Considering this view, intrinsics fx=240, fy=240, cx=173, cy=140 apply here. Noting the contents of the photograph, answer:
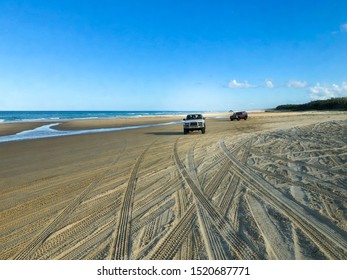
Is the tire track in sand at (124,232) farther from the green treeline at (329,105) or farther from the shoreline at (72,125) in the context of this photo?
the green treeline at (329,105)

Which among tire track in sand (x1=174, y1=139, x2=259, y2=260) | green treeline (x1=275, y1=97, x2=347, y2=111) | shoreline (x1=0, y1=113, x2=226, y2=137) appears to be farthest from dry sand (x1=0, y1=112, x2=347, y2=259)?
green treeline (x1=275, y1=97, x2=347, y2=111)

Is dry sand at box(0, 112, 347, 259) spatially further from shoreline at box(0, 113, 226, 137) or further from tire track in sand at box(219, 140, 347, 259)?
shoreline at box(0, 113, 226, 137)

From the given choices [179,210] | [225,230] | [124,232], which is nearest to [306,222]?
[225,230]

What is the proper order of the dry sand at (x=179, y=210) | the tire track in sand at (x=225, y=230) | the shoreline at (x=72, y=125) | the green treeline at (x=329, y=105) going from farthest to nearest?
the green treeline at (x=329, y=105), the shoreline at (x=72, y=125), the dry sand at (x=179, y=210), the tire track in sand at (x=225, y=230)

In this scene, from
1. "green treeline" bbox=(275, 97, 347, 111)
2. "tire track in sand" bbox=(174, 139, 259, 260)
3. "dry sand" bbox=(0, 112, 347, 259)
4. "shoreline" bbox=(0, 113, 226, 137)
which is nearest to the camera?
"tire track in sand" bbox=(174, 139, 259, 260)

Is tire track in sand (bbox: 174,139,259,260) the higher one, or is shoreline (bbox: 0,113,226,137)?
tire track in sand (bbox: 174,139,259,260)

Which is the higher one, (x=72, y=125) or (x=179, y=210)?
(x=179, y=210)

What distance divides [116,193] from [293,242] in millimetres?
4131

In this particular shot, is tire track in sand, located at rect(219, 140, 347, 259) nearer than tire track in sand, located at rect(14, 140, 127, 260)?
Yes

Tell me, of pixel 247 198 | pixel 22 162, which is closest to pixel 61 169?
pixel 22 162

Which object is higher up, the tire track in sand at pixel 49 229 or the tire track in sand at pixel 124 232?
the tire track in sand at pixel 124 232

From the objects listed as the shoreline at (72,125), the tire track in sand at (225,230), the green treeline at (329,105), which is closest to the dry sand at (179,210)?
the tire track in sand at (225,230)

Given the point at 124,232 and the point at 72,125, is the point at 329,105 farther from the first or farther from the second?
the point at 124,232
